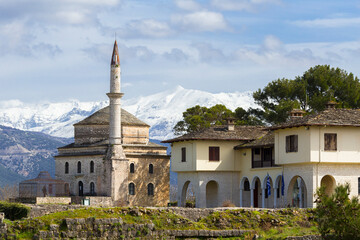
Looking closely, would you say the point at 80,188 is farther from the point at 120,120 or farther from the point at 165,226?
the point at 165,226

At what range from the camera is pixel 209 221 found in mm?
Result: 40812

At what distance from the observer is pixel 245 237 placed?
38.8 metres

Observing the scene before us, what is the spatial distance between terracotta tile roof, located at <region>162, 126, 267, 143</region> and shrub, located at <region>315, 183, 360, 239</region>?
26337 millimetres

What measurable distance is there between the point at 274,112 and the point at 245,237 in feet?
127

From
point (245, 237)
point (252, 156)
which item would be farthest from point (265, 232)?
point (252, 156)

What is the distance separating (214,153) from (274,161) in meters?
5.80

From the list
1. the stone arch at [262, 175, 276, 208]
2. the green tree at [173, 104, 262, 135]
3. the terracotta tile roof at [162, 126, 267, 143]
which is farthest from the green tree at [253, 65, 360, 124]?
the stone arch at [262, 175, 276, 208]

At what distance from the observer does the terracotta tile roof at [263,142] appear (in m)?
58.2

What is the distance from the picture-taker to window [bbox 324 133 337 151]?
51.1 metres

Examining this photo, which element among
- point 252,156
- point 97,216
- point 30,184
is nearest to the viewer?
point 97,216

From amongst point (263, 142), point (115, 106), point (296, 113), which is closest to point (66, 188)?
point (115, 106)

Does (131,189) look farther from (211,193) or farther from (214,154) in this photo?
(214,154)

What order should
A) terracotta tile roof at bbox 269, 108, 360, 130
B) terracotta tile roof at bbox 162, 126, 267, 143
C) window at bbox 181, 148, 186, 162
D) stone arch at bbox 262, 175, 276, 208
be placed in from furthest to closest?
window at bbox 181, 148, 186, 162 → terracotta tile roof at bbox 162, 126, 267, 143 → stone arch at bbox 262, 175, 276, 208 → terracotta tile roof at bbox 269, 108, 360, 130

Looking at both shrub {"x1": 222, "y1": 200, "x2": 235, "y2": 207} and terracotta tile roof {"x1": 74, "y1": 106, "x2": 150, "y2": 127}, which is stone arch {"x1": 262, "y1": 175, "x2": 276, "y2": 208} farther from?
terracotta tile roof {"x1": 74, "y1": 106, "x2": 150, "y2": 127}
